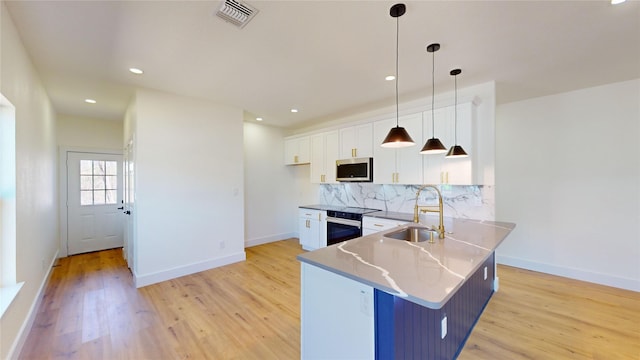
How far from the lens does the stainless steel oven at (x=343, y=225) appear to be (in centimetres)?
412

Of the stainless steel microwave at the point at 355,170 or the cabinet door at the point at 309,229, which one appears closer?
the stainless steel microwave at the point at 355,170

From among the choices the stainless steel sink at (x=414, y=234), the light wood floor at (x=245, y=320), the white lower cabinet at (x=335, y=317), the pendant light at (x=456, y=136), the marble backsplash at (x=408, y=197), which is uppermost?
the pendant light at (x=456, y=136)

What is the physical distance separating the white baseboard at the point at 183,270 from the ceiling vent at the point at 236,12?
11.1 feet

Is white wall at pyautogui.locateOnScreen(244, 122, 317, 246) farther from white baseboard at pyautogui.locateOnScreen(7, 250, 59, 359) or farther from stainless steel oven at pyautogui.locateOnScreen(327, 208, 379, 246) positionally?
white baseboard at pyautogui.locateOnScreen(7, 250, 59, 359)

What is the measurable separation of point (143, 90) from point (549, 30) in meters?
4.50

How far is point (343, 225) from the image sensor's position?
14.2ft

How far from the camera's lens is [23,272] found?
92.7 inches

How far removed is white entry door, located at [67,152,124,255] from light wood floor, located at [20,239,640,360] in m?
1.47

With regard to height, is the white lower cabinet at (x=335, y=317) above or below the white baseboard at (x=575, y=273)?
above

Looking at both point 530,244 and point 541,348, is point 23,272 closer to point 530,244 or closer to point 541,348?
point 541,348

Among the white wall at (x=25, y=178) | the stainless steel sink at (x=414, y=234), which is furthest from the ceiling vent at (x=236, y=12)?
the stainless steel sink at (x=414, y=234)

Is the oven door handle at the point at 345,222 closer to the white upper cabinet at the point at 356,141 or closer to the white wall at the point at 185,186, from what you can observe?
the white upper cabinet at the point at 356,141

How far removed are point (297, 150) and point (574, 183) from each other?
15.2 ft

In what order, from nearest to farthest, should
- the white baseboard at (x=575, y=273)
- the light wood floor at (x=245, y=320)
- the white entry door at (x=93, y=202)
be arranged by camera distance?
the light wood floor at (x=245, y=320), the white baseboard at (x=575, y=273), the white entry door at (x=93, y=202)
